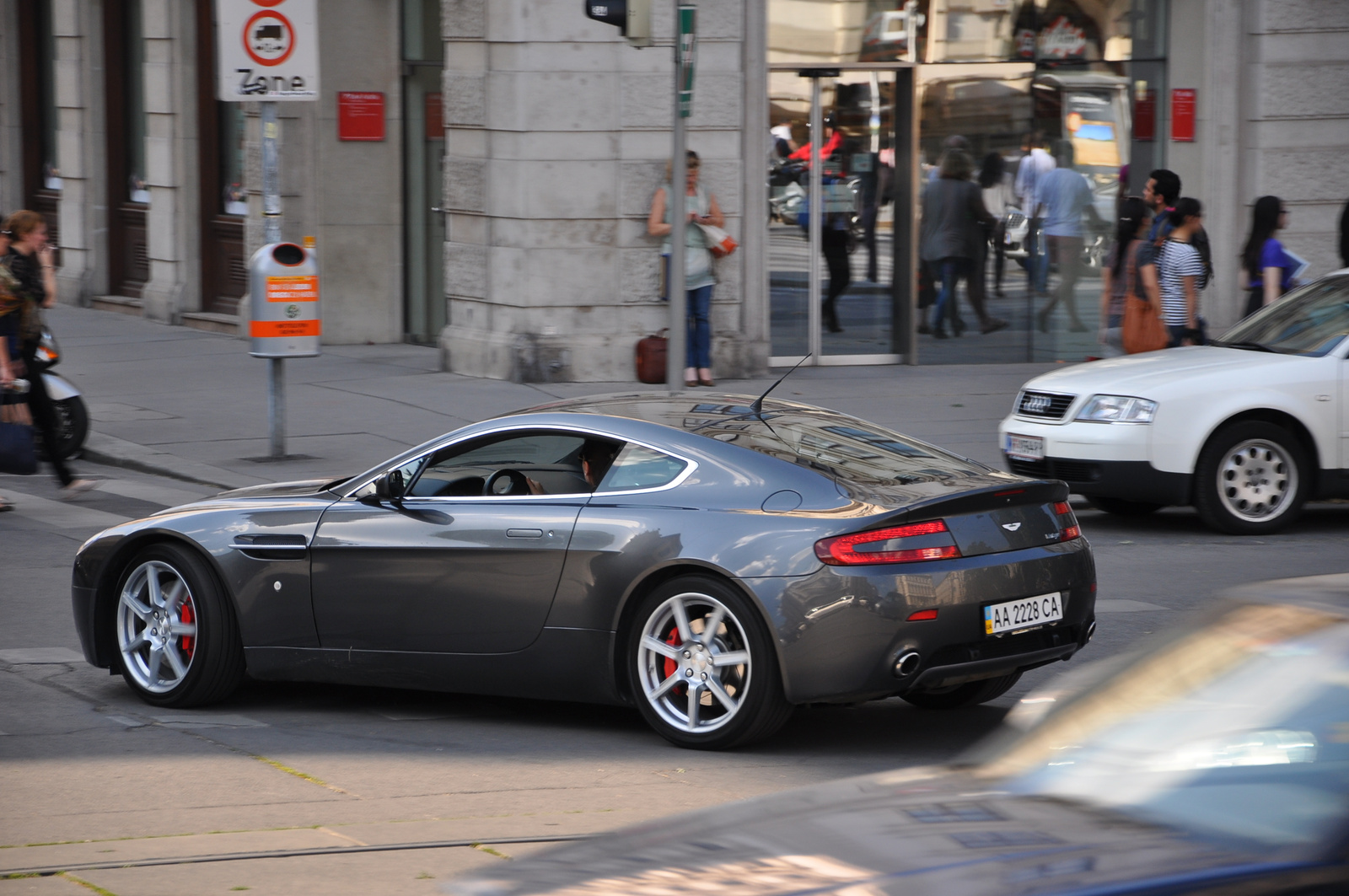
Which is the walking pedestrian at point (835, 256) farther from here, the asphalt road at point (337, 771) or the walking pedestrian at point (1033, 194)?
the asphalt road at point (337, 771)

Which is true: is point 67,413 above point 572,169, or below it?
below

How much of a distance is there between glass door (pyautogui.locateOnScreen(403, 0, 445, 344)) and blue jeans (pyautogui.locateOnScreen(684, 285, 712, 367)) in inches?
162

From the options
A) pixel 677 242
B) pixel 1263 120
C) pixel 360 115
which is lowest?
pixel 677 242

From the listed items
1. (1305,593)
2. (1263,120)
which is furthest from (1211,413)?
(1263,120)

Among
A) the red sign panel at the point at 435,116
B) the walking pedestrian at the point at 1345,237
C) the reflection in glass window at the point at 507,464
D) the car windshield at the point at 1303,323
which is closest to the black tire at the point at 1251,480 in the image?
the car windshield at the point at 1303,323

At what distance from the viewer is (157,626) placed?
7086 mm

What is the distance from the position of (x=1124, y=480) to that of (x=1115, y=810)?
300 inches

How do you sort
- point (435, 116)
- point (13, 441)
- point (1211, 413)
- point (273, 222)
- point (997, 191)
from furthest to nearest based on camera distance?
point (435, 116), point (997, 191), point (273, 222), point (13, 441), point (1211, 413)

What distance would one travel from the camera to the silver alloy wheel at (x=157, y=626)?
7.02m

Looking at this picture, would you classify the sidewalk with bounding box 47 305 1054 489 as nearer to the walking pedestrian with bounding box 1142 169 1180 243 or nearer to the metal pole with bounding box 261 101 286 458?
the metal pole with bounding box 261 101 286 458

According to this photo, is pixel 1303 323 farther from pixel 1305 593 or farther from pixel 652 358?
pixel 1305 593

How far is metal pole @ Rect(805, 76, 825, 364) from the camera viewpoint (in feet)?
55.1

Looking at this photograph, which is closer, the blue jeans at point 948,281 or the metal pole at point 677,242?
the metal pole at point 677,242

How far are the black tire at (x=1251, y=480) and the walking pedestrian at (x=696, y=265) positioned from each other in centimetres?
585
